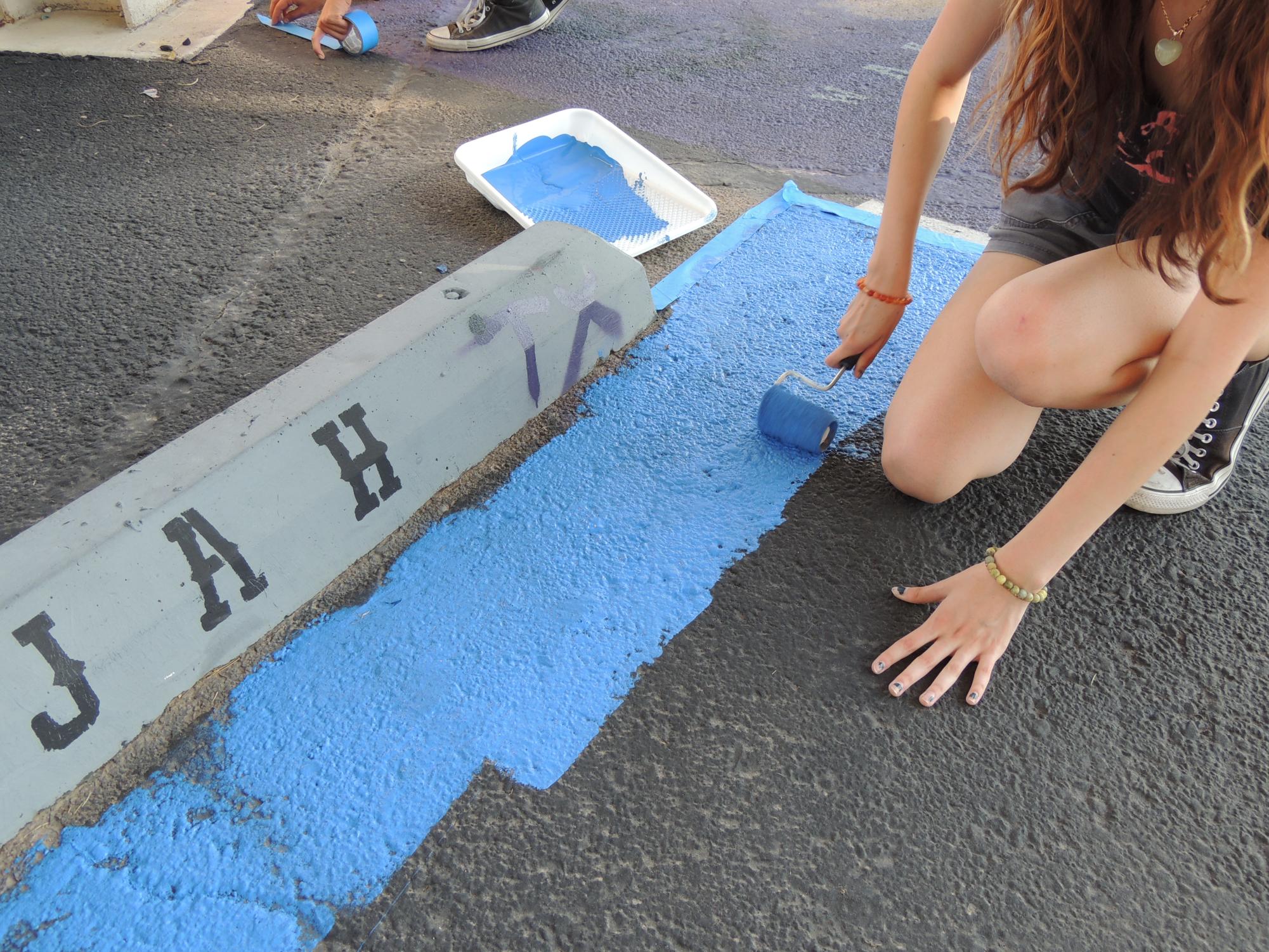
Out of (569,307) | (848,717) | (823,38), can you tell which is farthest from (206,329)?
(823,38)

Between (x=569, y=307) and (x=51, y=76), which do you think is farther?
(x=51, y=76)

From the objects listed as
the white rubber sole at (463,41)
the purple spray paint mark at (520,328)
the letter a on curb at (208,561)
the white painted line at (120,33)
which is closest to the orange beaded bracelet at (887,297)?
the purple spray paint mark at (520,328)

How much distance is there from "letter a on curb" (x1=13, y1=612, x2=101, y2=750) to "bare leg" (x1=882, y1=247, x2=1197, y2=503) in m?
1.41

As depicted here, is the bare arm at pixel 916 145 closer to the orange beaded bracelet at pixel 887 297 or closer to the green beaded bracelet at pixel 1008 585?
the orange beaded bracelet at pixel 887 297

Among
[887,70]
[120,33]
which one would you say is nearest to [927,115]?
[887,70]

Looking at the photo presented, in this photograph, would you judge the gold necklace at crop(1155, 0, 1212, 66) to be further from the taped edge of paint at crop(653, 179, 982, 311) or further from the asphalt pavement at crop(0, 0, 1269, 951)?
the taped edge of paint at crop(653, 179, 982, 311)

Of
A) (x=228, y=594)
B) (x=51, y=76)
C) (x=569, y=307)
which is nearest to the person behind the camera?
(x=228, y=594)

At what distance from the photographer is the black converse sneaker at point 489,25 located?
3732 millimetres

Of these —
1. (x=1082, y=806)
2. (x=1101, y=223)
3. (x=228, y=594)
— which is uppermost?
(x=1101, y=223)

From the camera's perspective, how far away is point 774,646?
4.79 ft

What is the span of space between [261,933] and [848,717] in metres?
0.88

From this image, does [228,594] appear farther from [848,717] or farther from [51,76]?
[51,76]

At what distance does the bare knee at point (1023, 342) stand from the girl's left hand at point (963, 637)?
0.32m

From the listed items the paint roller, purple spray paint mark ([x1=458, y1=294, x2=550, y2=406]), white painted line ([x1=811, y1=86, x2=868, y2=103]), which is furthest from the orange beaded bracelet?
white painted line ([x1=811, y1=86, x2=868, y2=103])
